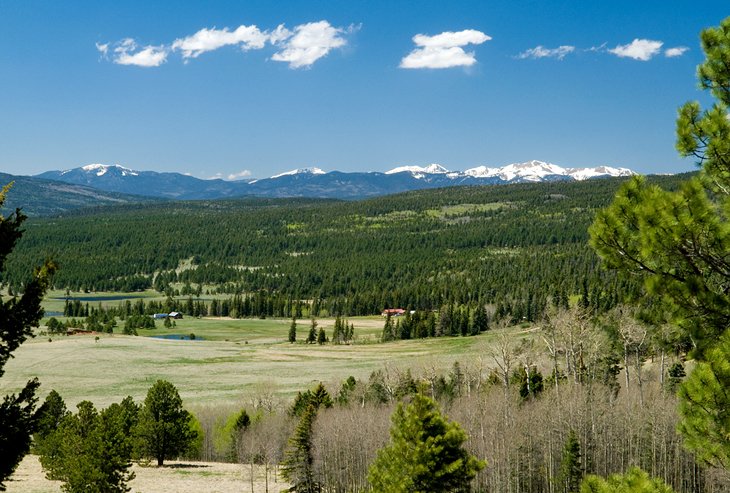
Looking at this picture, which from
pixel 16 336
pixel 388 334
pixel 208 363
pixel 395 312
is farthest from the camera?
pixel 395 312

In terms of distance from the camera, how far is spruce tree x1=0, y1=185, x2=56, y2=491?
1266 centimetres

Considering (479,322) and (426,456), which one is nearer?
(426,456)

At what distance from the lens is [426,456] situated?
2764cm

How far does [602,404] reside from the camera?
4966 cm

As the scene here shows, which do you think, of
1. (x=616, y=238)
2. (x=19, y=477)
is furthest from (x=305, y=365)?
(x=616, y=238)

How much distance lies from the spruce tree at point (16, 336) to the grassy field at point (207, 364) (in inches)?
2439

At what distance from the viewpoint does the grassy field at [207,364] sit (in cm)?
8438

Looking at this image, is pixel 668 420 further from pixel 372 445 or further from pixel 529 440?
pixel 372 445

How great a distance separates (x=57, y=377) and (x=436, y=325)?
8873cm

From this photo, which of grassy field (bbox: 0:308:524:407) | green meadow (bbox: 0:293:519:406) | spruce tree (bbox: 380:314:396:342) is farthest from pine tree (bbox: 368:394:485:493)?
spruce tree (bbox: 380:314:396:342)

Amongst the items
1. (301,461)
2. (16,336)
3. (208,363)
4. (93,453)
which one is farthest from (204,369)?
(16,336)

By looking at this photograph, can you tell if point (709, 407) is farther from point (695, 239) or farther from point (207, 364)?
point (207, 364)

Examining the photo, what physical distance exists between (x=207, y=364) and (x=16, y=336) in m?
98.9

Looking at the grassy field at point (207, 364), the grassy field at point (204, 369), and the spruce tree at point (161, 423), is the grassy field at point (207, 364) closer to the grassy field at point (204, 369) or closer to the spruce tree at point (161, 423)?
the grassy field at point (204, 369)
